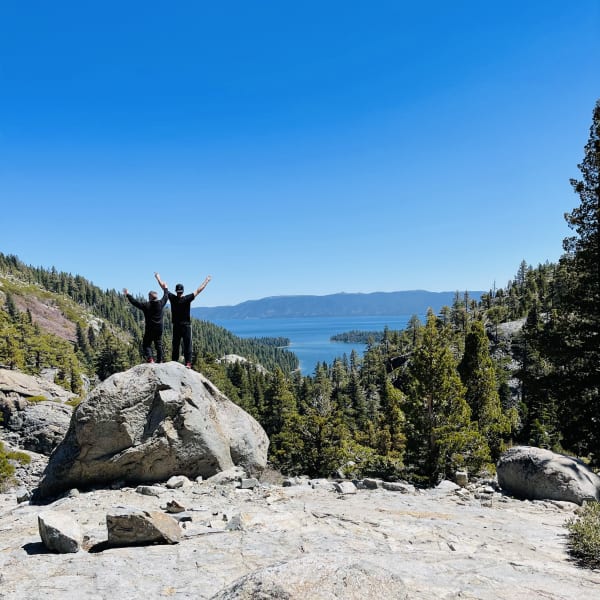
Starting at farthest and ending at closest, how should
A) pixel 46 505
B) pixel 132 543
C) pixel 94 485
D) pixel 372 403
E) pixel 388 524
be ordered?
pixel 372 403 → pixel 94 485 → pixel 46 505 → pixel 388 524 → pixel 132 543

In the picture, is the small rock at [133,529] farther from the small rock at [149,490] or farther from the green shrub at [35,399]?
the green shrub at [35,399]

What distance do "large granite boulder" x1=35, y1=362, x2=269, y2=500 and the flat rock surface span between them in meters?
0.90

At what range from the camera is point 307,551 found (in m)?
7.41

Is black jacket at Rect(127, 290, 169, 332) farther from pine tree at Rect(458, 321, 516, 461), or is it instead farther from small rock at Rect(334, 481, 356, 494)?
pine tree at Rect(458, 321, 516, 461)

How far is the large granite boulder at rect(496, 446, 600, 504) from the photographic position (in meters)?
11.8

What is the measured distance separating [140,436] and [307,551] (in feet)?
22.3

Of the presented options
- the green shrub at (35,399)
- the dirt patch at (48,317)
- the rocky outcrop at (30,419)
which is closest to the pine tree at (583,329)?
the rocky outcrop at (30,419)

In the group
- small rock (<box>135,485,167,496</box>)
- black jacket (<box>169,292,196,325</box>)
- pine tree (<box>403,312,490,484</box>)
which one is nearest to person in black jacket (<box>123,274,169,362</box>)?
black jacket (<box>169,292,196,325</box>)

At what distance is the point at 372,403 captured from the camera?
89938 millimetres

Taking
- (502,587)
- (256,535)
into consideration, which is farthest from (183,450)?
(502,587)

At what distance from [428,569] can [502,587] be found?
1104 mm

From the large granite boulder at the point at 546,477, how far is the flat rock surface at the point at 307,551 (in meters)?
0.68

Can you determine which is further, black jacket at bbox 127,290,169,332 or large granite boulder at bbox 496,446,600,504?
→ black jacket at bbox 127,290,169,332

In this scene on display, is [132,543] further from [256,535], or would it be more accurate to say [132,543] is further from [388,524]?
[388,524]
